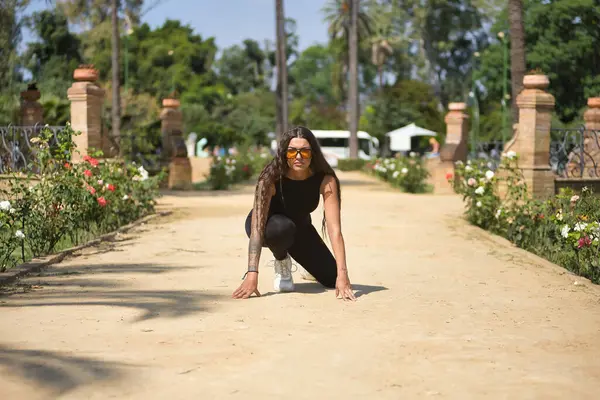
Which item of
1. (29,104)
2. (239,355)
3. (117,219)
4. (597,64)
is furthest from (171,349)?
(597,64)

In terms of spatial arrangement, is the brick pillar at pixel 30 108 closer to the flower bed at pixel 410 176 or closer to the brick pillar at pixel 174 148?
the brick pillar at pixel 174 148

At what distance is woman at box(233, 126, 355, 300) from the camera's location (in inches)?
289

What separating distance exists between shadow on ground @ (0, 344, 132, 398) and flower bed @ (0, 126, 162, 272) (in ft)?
10.9

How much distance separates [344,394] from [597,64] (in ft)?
131

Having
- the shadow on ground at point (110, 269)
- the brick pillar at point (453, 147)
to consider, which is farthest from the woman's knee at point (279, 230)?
the brick pillar at point (453, 147)

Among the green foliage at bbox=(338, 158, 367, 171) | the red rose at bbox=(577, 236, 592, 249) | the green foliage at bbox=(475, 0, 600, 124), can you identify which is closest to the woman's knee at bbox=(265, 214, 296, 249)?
the red rose at bbox=(577, 236, 592, 249)

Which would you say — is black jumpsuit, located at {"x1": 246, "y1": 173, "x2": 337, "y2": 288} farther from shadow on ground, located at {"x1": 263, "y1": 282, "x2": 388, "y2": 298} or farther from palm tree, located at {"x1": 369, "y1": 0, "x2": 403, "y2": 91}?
palm tree, located at {"x1": 369, "y1": 0, "x2": 403, "y2": 91}

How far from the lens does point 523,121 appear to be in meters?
14.9

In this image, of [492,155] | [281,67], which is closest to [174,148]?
[492,155]

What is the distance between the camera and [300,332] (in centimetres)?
606

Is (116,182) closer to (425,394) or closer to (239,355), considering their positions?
(239,355)

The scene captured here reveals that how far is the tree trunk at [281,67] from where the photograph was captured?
115ft

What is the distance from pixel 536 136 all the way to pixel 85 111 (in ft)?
23.5

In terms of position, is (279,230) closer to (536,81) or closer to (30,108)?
(536,81)
